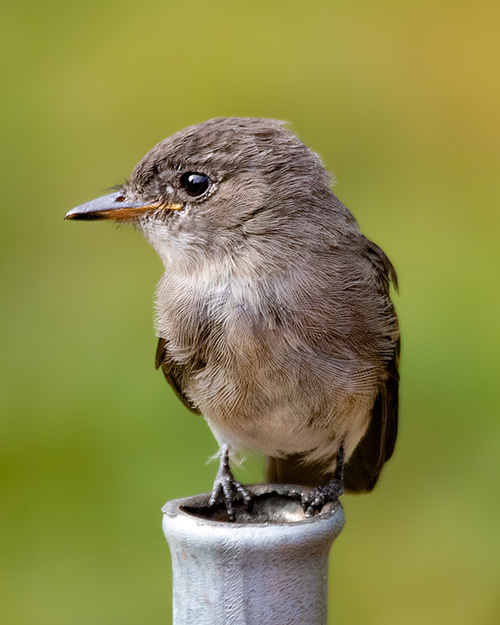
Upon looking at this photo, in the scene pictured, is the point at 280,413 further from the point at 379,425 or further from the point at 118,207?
the point at 118,207

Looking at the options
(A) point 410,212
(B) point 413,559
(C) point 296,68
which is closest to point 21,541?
(B) point 413,559

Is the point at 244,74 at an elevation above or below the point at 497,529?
above

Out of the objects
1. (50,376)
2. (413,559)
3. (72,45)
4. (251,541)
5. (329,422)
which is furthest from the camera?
(72,45)

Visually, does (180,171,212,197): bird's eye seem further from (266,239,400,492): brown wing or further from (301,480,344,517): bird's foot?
(301,480,344,517): bird's foot

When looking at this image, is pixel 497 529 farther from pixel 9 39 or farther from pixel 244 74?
pixel 9 39

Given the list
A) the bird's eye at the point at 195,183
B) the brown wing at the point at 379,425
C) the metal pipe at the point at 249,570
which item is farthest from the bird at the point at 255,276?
the metal pipe at the point at 249,570

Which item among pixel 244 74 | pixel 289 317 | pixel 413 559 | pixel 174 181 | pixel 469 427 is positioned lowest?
pixel 413 559
